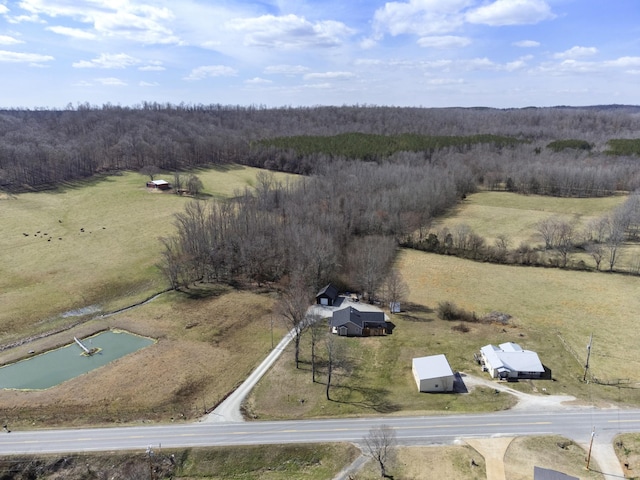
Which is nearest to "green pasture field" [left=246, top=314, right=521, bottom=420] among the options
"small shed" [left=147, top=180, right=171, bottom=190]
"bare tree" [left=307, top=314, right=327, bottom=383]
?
"bare tree" [left=307, top=314, right=327, bottom=383]

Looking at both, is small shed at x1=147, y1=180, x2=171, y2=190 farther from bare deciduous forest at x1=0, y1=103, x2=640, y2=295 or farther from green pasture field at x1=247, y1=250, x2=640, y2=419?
green pasture field at x1=247, y1=250, x2=640, y2=419

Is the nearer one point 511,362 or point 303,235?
point 511,362

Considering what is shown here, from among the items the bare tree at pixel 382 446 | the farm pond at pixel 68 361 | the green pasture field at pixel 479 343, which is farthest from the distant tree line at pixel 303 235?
the bare tree at pixel 382 446

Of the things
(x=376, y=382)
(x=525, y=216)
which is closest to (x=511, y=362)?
(x=376, y=382)

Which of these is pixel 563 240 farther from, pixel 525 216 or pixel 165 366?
pixel 165 366

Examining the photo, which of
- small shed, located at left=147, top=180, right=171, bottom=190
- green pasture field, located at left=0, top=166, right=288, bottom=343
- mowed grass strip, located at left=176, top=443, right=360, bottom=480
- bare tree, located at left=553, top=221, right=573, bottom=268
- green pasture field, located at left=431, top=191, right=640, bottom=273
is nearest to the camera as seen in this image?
mowed grass strip, located at left=176, top=443, right=360, bottom=480

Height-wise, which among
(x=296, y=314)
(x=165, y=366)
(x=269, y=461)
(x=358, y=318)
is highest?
(x=296, y=314)

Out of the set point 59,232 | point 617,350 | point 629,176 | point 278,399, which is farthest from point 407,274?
point 629,176
